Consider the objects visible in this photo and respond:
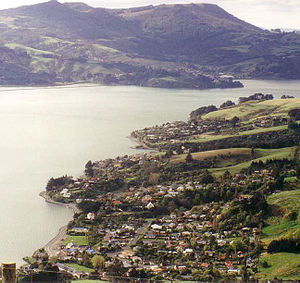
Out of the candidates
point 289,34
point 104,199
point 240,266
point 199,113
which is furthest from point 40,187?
point 289,34

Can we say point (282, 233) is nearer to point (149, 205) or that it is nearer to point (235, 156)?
point (149, 205)

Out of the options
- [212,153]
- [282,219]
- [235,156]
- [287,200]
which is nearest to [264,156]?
[235,156]

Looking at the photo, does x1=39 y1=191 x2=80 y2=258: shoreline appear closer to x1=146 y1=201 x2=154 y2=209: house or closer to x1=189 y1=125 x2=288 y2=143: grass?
x1=146 y1=201 x2=154 y2=209: house

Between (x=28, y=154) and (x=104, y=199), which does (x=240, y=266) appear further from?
(x=28, y=154)

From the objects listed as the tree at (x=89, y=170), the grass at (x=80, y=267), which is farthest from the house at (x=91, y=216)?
the tree at (x=89, y=170)

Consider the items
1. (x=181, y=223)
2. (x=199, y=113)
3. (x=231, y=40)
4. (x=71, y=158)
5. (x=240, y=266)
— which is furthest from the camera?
(x=231, y=40)

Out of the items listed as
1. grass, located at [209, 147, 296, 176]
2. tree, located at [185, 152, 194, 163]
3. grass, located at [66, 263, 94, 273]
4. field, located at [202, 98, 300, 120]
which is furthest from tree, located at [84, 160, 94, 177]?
field, located at [202, 98, 300, 120]
